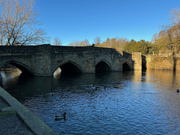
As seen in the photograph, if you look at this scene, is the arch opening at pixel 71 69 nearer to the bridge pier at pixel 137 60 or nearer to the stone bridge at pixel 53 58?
the stone bridge at pixel 53 58

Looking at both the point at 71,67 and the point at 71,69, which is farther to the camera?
the point at 71,69

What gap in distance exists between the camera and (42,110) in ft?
31.3

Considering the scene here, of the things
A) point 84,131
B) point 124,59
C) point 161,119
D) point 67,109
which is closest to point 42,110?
point 67,109

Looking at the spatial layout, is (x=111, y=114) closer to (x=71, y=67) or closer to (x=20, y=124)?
(x=20, y=124)

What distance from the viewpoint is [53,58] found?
2692 centimetres

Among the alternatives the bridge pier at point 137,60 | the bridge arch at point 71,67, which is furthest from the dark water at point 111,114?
the bridge pier at point 137,60

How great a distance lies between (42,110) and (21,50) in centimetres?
1736

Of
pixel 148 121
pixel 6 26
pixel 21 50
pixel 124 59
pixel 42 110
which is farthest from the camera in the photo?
pixel 124 59

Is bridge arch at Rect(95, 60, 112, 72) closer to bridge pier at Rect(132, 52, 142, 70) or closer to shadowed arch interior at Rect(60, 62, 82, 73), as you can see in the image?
shadowed arch interior at Rect(60, 62, 82, 73)

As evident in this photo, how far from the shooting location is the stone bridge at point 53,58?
78.6 ft

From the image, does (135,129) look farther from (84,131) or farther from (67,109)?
(67,109)

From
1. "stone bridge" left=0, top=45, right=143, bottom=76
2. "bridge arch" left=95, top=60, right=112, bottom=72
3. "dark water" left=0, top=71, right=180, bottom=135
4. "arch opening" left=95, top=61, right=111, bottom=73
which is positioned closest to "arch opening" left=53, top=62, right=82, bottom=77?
"stone bridge" left=0, top=45, right=143, bottom=76

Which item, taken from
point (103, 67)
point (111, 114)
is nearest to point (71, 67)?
point (103, 67)

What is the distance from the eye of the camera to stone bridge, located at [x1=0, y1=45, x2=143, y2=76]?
78.6 ft
